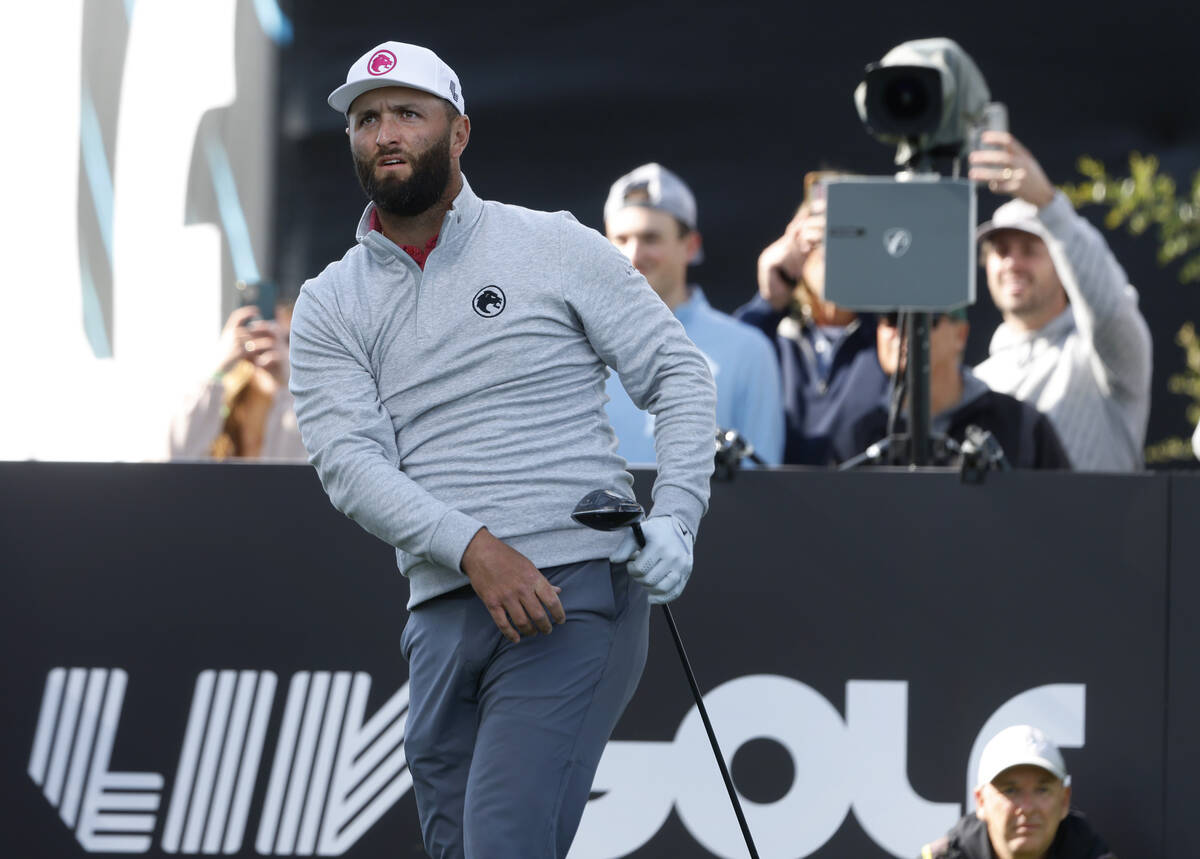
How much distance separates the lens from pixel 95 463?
4320 mm

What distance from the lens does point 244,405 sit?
546 centimetres

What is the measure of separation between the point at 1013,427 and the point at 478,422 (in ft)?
7.07

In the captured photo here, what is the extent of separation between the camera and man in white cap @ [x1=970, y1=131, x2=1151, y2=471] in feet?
15.3

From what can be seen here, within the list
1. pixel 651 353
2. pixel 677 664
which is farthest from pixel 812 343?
pixel 651 353

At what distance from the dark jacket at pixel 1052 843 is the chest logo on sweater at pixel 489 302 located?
188 centimetres

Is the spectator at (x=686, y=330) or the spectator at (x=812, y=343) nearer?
the spectator at (x=686, y=330)

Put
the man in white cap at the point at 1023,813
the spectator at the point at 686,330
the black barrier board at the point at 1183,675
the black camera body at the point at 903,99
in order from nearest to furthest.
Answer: the man in white cap at the point at 1023,813 → the black barrier board at the point at 1183,675 → the black camera body at the point at 903,99 → the spectator at the point at 686,330

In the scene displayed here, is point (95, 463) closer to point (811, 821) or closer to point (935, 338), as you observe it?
point (811, 821)

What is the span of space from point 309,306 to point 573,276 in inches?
18.7

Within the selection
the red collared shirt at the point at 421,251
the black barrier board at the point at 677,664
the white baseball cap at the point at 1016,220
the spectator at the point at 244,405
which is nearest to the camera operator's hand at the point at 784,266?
the white baseball cap at the point at 1016,220

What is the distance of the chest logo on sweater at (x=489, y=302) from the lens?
2.97 meters

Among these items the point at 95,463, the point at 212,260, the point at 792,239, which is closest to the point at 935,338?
the point at 792,239

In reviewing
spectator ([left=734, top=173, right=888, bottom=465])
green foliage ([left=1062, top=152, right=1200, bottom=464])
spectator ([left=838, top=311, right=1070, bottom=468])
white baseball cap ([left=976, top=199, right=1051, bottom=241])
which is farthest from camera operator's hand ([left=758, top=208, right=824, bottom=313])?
green foliage ([left=1062, top=152, right=1200, bottom=464])

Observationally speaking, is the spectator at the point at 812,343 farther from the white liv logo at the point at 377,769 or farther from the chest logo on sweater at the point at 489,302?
the chest logo on sweater at the point at 489,302
